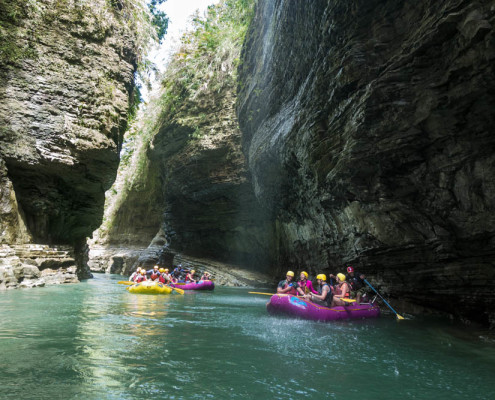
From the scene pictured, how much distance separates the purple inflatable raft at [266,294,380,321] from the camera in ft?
26.1

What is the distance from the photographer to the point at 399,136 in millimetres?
7621

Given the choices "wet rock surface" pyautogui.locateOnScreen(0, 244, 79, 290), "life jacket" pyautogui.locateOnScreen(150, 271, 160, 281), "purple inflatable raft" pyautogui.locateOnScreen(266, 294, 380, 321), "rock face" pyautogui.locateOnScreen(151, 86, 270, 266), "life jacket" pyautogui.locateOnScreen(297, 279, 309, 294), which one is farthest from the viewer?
"rock face" pyautogui.locateOnScreen(151, 86, 270, 266)

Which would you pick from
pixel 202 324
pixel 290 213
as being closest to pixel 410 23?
pixel 202 324

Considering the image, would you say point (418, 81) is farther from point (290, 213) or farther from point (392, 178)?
point (290, 213)

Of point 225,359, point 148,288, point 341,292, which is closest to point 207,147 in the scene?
point 148,288

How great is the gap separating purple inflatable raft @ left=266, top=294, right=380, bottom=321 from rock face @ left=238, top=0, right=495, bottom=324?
2.04 metres

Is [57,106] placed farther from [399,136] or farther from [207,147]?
[399,136]

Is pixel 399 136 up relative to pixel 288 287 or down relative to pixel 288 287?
up

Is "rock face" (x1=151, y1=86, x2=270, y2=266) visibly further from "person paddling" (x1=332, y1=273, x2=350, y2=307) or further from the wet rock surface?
"person paddling" (x1=332, y1=273, x2=350, y2=307)

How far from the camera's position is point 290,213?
48.3 ft

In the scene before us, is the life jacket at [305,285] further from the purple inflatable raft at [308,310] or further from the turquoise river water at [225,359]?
→ the turquoise river water at [225,359]

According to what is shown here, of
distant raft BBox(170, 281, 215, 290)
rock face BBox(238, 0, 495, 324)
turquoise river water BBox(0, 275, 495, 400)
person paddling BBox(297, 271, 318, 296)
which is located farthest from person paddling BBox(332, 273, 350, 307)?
distant raft BBox(170, 281, 215, 290)

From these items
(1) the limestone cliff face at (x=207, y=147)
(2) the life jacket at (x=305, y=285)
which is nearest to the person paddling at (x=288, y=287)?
(2) the life jacket at (x=305, y=285)

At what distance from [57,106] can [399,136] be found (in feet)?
36.9
